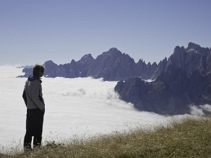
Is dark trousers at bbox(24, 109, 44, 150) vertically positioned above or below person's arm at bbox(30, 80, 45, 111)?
→ below

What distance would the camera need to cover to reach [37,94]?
1242 cm

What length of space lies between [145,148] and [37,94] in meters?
4.20

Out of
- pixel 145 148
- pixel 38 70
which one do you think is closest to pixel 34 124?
pixel 38 70

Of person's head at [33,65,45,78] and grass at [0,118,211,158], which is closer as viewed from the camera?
grass at [0,118,211,158]

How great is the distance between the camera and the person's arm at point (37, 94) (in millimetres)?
12336

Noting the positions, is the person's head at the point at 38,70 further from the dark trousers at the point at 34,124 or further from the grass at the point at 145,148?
the grass at the point at 145,148

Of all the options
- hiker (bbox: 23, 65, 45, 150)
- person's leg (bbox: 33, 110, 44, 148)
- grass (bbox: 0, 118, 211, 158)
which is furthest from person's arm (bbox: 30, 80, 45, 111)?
grass (bbox: 0, 118, 211, 158)

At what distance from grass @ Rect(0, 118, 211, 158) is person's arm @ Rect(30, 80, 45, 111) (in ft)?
4.38

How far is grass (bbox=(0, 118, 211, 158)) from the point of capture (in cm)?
952

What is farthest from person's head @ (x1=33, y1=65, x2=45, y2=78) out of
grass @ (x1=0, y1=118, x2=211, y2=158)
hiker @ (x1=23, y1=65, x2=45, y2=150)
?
grass @ (x1=0, y1=118, x2=211, y2=158)

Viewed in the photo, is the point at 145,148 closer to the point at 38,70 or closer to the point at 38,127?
the point at 38,127

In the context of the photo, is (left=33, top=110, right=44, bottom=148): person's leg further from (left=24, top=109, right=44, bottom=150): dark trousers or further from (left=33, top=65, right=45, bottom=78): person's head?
(left=33, top=65, right=45, bottom=78): person's head

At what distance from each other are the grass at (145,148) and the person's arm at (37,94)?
133cm

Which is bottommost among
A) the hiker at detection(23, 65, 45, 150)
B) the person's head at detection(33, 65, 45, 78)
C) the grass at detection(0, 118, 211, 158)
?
the grass at detection(0, 118, 211, 158)
